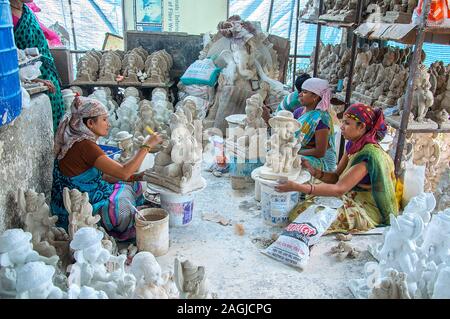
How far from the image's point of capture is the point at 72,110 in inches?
109

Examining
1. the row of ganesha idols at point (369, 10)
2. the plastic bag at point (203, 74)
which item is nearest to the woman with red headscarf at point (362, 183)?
the row of ganesha idols at point (369, 10)

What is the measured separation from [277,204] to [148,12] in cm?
713

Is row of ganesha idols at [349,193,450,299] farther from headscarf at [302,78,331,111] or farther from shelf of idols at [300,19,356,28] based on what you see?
shelf of idols at [300,19,356,28]

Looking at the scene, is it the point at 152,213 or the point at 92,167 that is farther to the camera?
the point at 152,213

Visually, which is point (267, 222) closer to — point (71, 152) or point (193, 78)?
point (71, 152)

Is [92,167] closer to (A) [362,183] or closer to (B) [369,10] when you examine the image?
(A) [362,183]

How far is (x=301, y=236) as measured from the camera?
2.83m

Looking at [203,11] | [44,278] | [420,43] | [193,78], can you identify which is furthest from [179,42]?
[44,278]

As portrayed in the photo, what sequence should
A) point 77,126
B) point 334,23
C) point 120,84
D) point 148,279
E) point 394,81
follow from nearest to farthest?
point 148,279, point 77,126, point 394,81, point 334,23, point 120,84

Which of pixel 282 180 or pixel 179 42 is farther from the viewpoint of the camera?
pixel 179 42

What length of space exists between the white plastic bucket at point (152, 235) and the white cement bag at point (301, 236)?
26.3 inches

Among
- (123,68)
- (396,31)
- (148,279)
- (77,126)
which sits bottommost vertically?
(148,279)

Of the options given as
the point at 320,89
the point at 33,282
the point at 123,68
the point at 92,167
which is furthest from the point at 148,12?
the point at 33,282

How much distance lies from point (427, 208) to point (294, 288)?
94 centimetres
